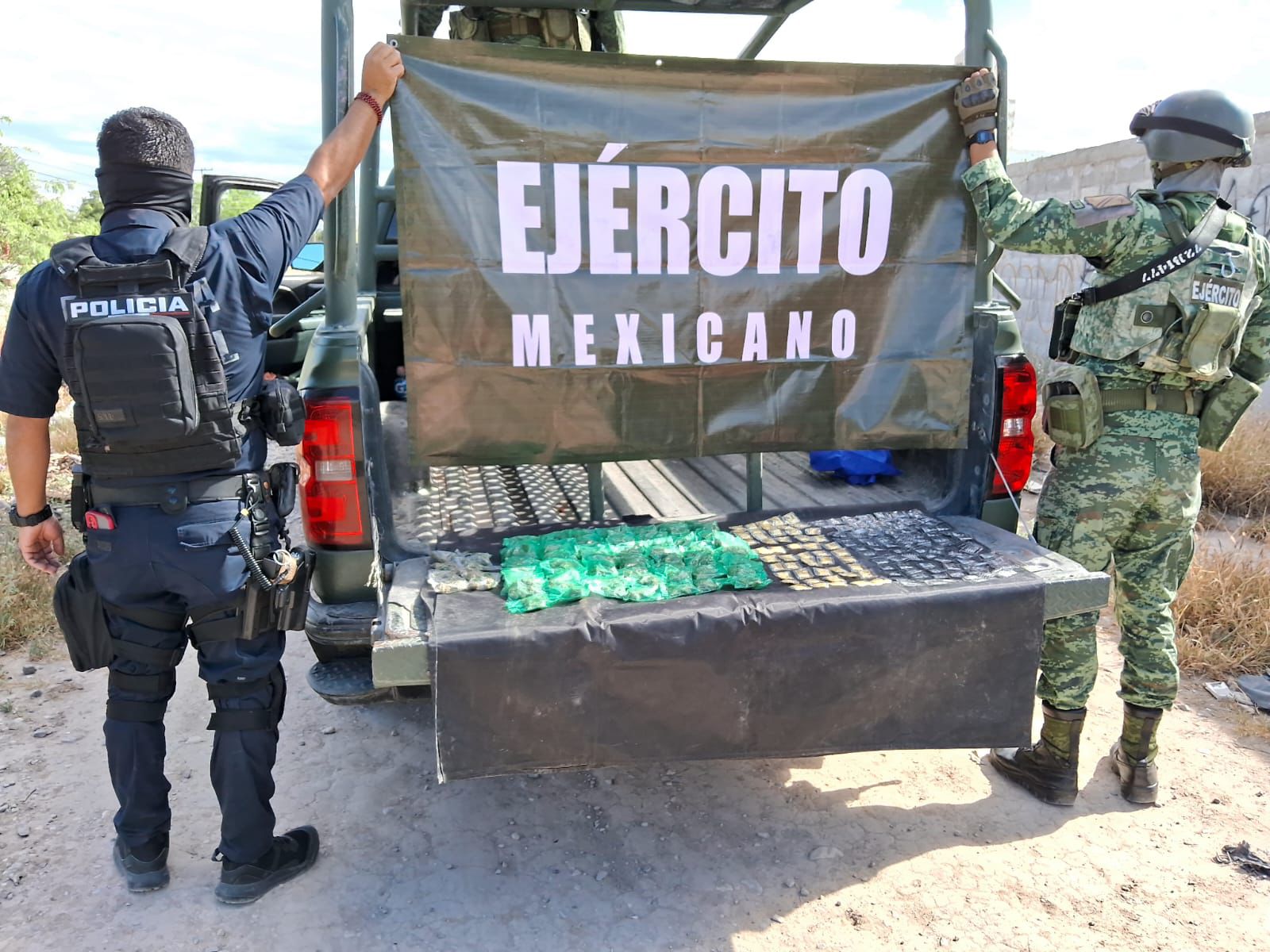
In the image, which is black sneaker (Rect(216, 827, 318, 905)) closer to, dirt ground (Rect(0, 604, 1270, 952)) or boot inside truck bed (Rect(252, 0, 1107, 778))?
dirt ground (Rect(0, 604, 1270, 952))

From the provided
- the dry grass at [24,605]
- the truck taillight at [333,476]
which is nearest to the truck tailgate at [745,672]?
the truck taillight at [333,476]

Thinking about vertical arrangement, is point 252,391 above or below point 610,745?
above

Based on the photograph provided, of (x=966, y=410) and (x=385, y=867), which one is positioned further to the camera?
(x=966, y=410)

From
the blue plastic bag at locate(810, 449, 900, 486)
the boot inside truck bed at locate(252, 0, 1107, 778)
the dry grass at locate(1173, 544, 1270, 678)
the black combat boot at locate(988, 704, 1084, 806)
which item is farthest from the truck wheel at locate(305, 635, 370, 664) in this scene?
the dry grass at locate(1173, 544, 1270, 678)

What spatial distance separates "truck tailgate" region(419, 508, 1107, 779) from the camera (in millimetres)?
2293

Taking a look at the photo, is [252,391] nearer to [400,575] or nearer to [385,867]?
[400,575]

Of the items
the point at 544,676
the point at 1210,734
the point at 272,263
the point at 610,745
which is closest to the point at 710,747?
the point at 610,745

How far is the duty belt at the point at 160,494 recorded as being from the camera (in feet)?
7.98

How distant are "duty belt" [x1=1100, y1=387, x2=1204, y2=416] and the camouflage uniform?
0.02 metres

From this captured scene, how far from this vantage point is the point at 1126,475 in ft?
10.1

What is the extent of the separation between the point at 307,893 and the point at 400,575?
39.0 inches

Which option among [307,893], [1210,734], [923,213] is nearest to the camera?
[307,893]

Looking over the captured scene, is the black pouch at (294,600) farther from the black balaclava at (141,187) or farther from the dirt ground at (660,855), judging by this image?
the black balaclava at (141,187)

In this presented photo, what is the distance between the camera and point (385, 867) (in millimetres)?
2818
